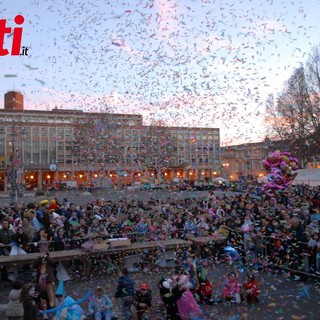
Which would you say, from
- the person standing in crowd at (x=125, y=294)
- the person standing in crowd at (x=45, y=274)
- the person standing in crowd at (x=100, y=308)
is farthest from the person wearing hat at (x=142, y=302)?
the person standing in crowd at (x=45, y=274)

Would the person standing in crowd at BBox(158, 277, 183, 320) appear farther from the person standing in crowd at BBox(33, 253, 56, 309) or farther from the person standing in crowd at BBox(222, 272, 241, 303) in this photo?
the person standing in crowd at BBox(33, 253, 56, 309)

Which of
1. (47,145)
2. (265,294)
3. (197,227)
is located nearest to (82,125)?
(47,145)

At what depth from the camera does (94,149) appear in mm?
47406

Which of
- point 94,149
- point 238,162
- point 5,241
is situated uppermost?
point 94,149

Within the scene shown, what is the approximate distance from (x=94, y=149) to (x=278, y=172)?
29.1 m

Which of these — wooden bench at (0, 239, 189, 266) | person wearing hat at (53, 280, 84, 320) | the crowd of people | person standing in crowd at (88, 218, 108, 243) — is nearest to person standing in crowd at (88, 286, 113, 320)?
the crowd of people

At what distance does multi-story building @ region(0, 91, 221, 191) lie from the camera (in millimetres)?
48469

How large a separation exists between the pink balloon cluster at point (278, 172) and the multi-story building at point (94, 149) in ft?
72.0

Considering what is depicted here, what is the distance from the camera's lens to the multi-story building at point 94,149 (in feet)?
159

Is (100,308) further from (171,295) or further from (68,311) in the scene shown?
(171,295)

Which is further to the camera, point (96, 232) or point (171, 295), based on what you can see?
point (96, 232)

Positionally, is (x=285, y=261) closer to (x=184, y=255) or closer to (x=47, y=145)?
(x=184, y=255)

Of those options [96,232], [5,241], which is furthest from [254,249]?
[5,241]

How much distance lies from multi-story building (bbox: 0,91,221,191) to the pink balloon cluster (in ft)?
72.0
